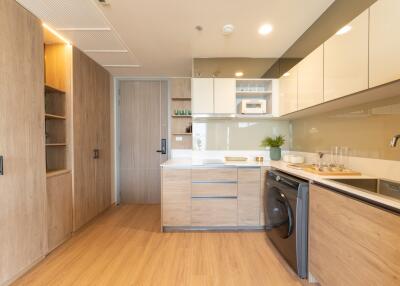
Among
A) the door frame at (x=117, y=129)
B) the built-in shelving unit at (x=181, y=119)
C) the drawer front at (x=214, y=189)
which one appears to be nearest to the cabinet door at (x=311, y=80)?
the drawer front at (x=214, y=189)

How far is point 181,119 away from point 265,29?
1741 mm

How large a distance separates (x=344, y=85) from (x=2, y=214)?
107 inches

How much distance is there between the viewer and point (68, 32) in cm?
203

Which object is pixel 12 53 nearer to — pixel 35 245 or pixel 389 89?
pixel 35 245

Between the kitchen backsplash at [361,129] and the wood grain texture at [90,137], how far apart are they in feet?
9.71

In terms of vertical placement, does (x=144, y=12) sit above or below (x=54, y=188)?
above

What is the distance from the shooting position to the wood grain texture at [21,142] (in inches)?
56.9

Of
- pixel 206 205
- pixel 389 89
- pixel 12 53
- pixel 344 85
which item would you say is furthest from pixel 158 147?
pixel 389 89

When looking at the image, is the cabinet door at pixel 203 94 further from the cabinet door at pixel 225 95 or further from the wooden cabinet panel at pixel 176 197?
the wooden cabinet panel at pixel 176 197

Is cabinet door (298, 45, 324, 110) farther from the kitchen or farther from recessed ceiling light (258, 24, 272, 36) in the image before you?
recessed ceiling light (258, 24, 272, 36)

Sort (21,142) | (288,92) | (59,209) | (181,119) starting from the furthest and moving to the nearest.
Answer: (181,119) < (288,92) < (59,209) < (21,142)

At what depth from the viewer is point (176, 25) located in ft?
6.40

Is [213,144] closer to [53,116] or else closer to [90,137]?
[90,137]

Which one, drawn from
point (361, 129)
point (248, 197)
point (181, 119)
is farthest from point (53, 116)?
point (361, 129)
